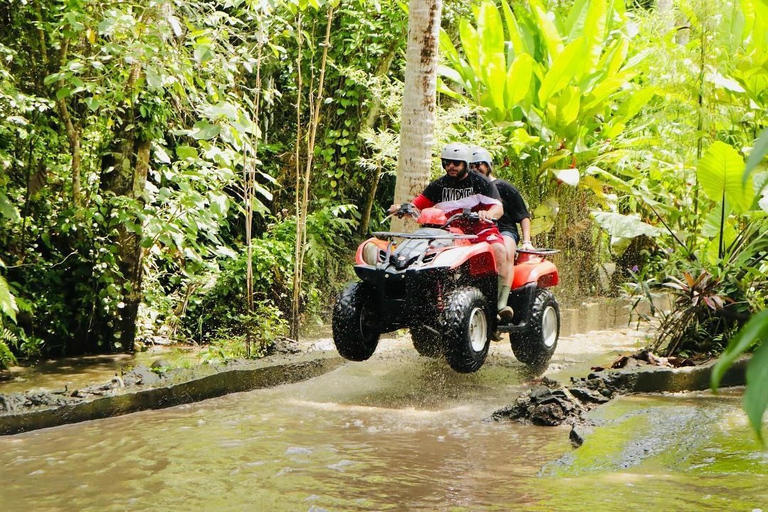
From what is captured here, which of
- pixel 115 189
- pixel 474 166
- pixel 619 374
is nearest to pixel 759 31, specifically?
pixel 474 166

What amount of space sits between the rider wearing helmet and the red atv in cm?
69

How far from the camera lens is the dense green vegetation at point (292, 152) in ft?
23.8

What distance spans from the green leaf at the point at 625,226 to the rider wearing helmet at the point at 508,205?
897 mm

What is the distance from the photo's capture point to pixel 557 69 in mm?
11609

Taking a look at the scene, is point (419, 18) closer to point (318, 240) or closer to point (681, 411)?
point (318, 240)

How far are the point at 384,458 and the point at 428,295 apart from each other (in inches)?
72.4

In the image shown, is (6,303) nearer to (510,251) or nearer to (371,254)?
(371,254)

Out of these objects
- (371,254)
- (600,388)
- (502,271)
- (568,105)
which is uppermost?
(568,105)

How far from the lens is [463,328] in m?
6.28

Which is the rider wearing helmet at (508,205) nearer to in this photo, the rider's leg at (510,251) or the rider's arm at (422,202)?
the rider's leg at (510,251)

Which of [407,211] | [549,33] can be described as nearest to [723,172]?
[407,211]

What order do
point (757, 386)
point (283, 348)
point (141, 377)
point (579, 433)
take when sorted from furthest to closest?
point (283, 348), point (141, 377), point (579, 433), point (757, 386)

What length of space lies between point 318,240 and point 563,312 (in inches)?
139

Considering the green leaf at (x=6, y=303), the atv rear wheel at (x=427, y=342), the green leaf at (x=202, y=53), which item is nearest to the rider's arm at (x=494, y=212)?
the atv rear wheel at (x=427, y=342)
